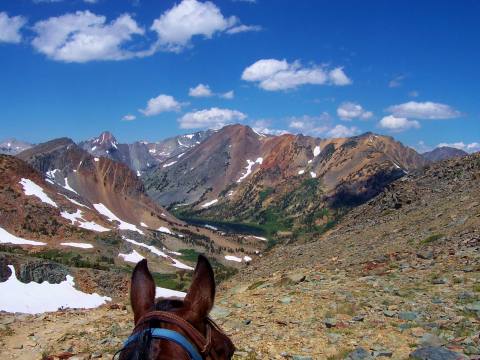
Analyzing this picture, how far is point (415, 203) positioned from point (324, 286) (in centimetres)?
2370

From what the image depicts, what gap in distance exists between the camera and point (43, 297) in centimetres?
6294

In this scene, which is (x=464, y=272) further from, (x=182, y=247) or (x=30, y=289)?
(x=182, y=247)

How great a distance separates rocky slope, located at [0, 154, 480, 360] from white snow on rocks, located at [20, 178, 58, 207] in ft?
416

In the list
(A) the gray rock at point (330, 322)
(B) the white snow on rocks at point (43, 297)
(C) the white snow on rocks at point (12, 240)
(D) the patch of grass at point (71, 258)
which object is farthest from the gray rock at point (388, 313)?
(C) the white snow on rocks at point (12, 240)

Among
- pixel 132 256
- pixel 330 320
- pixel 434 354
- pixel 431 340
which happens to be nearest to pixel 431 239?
pixel 330 320

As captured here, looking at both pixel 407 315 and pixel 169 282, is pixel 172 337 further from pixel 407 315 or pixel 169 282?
pixel 169 282

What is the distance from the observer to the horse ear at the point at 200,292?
3621 millimetres

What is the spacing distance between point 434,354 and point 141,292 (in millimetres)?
8651

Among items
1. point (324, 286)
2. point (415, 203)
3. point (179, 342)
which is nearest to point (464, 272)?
point (324, 286)

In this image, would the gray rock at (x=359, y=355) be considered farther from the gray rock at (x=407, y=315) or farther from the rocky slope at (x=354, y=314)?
the gray rock at (x=407, y=315)

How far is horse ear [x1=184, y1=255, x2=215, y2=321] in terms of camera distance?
362 centimetres

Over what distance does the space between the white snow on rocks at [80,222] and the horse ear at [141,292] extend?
455ft

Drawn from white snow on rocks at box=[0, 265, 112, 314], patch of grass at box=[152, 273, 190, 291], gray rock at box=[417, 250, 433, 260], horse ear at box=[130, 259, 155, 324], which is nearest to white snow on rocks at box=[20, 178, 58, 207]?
patch of grass at box=[152, 273, 190, 291]

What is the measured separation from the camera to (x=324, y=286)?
18734 millimetres
